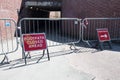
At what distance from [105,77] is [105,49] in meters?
3.54

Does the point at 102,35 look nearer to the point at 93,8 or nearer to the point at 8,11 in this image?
the point at 93,8

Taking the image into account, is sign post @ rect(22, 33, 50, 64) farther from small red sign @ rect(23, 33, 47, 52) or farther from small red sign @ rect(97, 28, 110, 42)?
small red sign @ rect(97, 28, 110, 42)

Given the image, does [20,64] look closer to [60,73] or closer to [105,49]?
[60,73]

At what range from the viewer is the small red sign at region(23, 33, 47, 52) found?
21.7 feet

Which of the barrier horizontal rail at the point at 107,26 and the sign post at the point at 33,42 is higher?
the barrier horizontal rail at the point at 107,26

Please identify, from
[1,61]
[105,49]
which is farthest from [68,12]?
[1,61]

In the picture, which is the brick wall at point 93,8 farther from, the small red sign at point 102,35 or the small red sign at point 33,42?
the small red sign at point 33,42

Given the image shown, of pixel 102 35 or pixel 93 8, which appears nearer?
pixel 102 35

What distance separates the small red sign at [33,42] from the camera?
660 cm

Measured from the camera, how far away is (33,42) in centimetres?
676

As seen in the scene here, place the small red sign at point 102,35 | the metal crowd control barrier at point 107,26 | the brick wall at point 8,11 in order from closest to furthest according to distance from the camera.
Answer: the small red sign at point 102,35
the metal crowd control barrier at point 107,26
the brick wall at point 8,11

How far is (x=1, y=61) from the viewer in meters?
Result: 6.73

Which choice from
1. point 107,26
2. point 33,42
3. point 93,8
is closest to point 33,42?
point 33,42

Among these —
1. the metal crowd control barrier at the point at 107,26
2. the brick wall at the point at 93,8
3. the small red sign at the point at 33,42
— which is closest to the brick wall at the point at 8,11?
the brick wall at the point at 93,8
